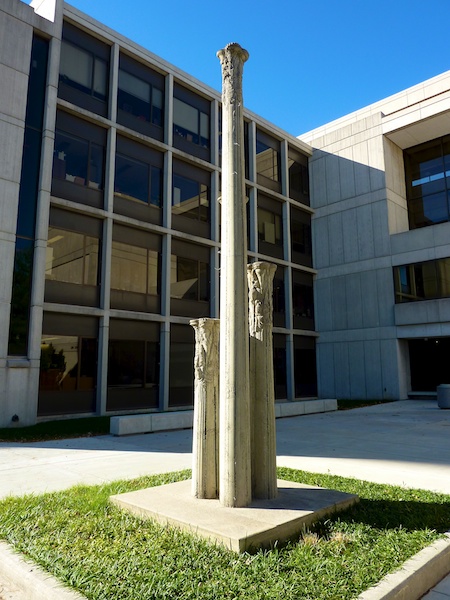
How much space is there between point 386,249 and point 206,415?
22880 millimetres

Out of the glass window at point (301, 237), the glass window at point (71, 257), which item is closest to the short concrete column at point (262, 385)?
the glass window at point (71, 257)

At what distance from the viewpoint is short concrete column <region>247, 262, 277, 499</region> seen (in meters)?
5.52

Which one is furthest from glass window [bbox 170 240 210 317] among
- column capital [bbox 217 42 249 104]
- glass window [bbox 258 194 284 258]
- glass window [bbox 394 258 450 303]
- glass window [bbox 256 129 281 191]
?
column capital [bbox 217 42 249 104]

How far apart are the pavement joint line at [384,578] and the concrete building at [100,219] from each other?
12146mm

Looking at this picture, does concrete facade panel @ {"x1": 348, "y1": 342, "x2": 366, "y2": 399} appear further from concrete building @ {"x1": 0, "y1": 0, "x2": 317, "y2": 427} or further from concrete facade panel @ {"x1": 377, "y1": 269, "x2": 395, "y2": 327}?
concrete building @ {"x1": 0, "y1": 0, "x2": 317, "y2": 427}

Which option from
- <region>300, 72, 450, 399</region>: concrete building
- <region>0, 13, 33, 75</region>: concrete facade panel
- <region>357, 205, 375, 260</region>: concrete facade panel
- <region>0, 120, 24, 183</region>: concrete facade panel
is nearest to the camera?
<region>0, 120, 24, 183</region>: concrete facade panel

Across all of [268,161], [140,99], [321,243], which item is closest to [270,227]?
[321,243]

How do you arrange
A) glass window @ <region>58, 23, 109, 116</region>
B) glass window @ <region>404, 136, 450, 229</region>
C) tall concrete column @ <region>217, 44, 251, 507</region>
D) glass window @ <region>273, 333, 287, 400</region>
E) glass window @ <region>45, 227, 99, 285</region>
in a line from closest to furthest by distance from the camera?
tall concrete column @ <region>217, 44, 251, 507</region> → glass window @ <region>45, 227, 99, 285</region> → glass window @ <region>58, 23, 109, 116</region> → glass window @ <region>273, 333, 287, 400</region> → glass window @ <region>404, 136, 450, 229</region>

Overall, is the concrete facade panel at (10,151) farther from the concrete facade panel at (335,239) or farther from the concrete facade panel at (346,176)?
the concrete facade panel at (346,176)

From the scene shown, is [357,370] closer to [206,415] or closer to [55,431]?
[55,431]

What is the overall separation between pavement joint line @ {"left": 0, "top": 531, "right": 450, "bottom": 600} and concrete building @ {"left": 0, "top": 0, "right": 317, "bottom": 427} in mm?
12146

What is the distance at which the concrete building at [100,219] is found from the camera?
632 inches

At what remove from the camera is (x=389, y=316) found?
84.0 feet

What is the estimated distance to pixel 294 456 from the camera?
9.63 meters
